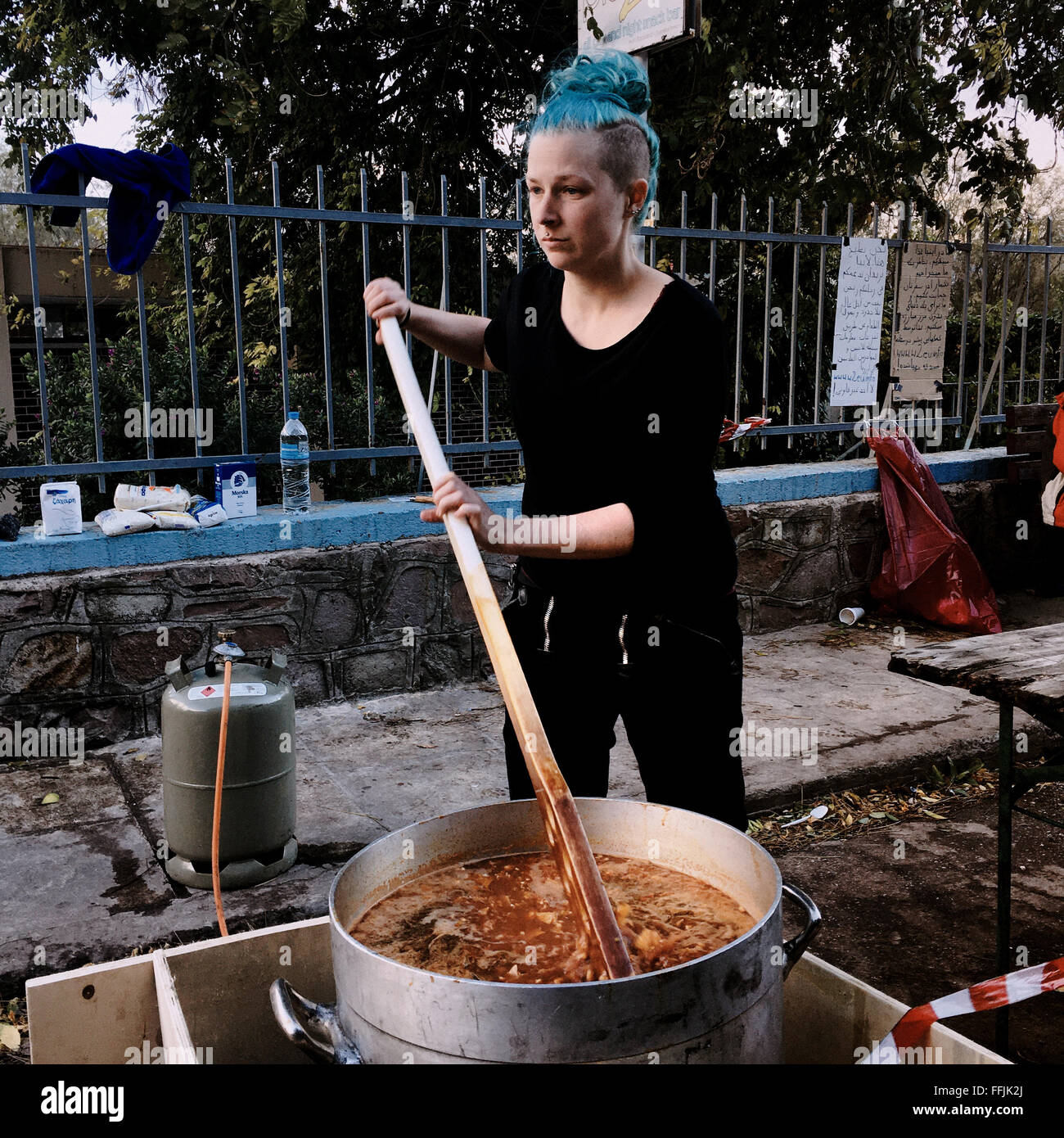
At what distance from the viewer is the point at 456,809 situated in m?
3.19

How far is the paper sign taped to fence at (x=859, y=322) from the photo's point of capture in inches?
247

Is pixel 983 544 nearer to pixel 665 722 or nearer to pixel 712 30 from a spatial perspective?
pixel 712 30

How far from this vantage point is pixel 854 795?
4.10 m

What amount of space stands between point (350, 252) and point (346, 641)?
5753 millimetres

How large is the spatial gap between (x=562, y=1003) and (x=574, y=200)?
4.39 feet

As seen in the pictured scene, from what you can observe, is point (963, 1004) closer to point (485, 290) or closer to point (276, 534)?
point (276, 534)

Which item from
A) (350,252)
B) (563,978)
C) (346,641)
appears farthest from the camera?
(350,252)

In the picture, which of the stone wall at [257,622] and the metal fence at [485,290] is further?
the metal fence at [485,290]

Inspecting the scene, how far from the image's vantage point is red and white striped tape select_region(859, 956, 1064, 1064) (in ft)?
4.09

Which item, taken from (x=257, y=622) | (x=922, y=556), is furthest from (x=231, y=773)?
(x=922, y=556)
